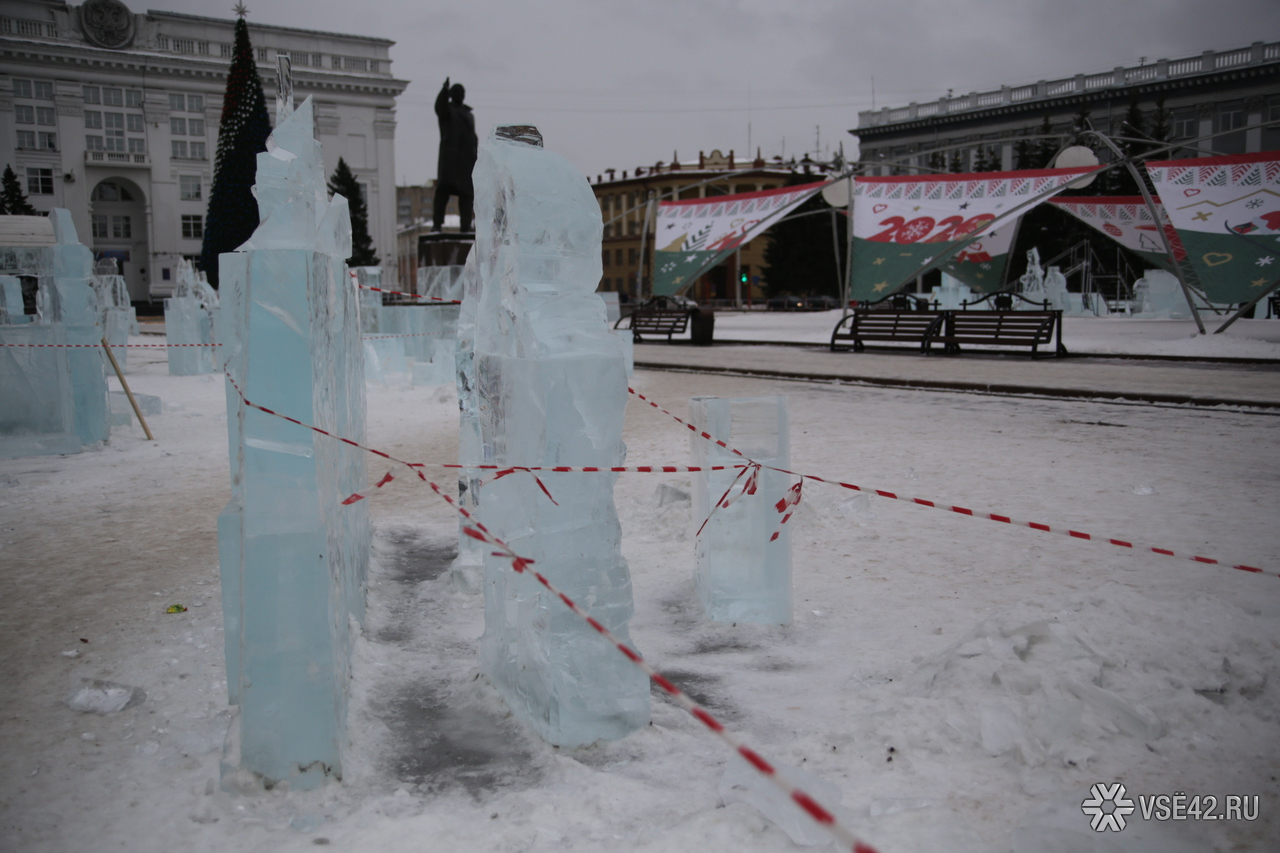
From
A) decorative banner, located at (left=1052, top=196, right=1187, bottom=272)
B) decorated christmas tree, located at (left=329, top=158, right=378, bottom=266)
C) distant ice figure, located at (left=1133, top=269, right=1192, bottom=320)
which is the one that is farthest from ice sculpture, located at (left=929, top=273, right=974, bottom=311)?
decorated christmas tree, located at (left=329, top=158, right=378, bottom=266)

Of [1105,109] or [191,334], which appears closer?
[191,334]

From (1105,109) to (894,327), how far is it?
4573 centimetres

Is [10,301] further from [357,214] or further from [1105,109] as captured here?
[1105,109]

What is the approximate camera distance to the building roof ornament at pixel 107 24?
169ft

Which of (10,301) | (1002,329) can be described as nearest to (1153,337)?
(1002,329)

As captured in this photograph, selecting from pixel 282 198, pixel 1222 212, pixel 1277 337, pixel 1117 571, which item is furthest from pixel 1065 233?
pixel 282 198

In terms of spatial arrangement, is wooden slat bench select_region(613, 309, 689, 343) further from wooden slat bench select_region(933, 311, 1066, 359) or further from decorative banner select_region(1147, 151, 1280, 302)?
decorative banner select_region(1147, 151, 1280, 302)

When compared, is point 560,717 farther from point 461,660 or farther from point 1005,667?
point 1005,667

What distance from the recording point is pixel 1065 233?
4475 cm

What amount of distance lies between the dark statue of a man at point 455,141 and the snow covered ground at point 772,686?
40.9ft

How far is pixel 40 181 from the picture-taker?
167 feet

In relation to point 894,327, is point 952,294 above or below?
above

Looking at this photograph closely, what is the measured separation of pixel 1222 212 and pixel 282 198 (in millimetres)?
18133

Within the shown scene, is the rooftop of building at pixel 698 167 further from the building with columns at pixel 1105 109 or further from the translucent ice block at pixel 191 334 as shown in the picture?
the translucent ice block at pixel 191 334
